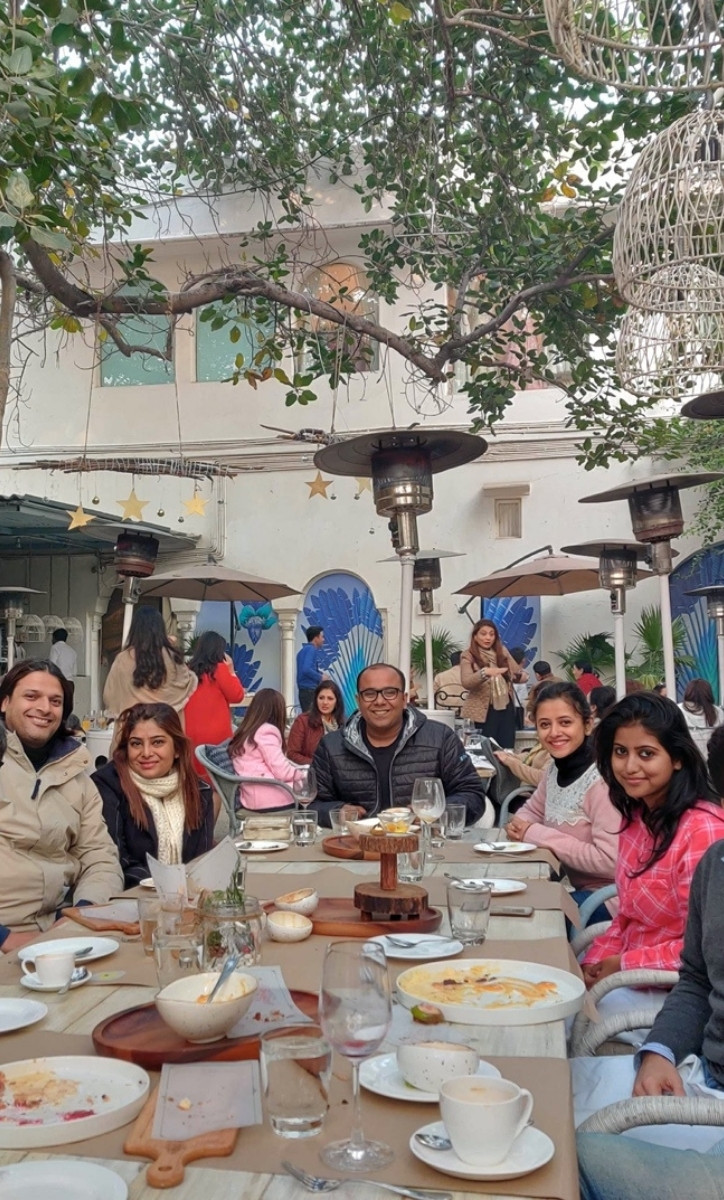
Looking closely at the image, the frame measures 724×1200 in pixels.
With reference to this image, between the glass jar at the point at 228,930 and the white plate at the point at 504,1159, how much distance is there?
1.92 ft

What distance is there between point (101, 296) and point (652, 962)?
12.5ft

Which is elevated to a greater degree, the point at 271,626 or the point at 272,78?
the point at 272,78

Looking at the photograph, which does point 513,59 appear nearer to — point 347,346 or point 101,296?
point 347,346

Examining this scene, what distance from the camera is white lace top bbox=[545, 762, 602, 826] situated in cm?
370

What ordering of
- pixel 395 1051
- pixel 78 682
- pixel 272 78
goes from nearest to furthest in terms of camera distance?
pixel 395 1051 → pixel 272 78 → pixel 78 682

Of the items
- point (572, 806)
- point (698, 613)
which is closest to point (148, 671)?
point (572, 806)

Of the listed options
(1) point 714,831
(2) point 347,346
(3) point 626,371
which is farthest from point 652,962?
(2) point 347,346

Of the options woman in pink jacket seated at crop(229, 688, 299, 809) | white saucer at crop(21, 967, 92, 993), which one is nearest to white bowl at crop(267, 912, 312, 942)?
white saucer at crop(21, 967, 92, 993)

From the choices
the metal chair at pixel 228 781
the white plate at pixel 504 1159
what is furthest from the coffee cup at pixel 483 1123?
the metal chair at pixel 228 781

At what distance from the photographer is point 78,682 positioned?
13617mm

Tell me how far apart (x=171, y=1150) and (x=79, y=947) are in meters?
1.04

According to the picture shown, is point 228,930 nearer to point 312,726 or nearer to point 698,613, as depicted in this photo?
point 312,726

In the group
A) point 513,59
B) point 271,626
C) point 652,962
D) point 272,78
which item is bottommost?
point 652,962

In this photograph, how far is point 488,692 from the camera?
28.8 feet
